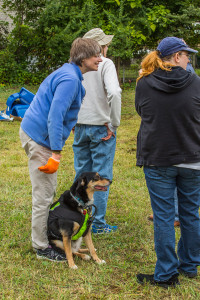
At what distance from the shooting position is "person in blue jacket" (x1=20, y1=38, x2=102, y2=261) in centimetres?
308

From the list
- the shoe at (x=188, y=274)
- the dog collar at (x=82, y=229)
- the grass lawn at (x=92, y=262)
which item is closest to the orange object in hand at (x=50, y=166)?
the dog collar at (x=82, y=229)

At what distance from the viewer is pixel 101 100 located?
387 cm

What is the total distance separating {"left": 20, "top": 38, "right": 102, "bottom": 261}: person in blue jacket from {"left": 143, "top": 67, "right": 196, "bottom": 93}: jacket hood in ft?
2.39

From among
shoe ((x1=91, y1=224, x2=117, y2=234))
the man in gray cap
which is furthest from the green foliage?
shoe ((x1=91, y1=224, x2=117, y2=234))

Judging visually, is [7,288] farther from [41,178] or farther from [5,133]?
[5,133]

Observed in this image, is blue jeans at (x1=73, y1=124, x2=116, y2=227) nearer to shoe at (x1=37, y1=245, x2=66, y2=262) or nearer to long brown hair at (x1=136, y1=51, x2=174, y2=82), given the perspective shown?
shoe at (x1=37, y1=245, x2=66, y2=262)

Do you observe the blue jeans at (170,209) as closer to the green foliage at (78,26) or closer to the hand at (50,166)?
the hand at (50,166)

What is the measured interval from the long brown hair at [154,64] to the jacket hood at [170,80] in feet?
0.11

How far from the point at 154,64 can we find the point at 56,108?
84cm

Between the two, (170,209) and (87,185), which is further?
(87,185)

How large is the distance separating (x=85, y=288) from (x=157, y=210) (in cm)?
86

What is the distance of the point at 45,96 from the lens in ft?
10.5

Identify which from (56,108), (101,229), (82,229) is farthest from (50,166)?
(101,229)

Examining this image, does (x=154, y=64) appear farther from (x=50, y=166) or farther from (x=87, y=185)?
(x=87, y=185)
